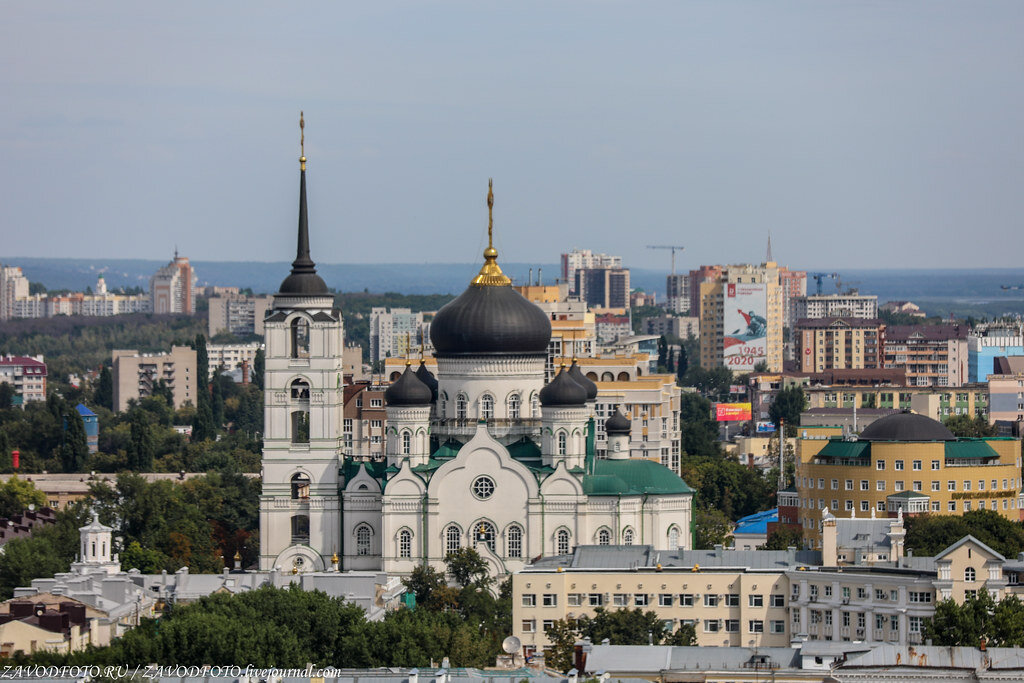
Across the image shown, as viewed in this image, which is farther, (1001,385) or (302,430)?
(1001,385)

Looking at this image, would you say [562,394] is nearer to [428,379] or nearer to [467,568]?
[467,568]

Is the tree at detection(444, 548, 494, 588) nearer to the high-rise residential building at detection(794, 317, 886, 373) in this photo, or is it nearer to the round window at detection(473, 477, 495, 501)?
the round window at detection(473, 477, 495, 501)

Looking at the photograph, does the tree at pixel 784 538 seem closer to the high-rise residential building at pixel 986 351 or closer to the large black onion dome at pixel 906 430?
the large black onion dome at pixel 906 430

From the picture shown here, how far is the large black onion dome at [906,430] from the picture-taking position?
273ft

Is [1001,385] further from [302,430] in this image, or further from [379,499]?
[379,499]

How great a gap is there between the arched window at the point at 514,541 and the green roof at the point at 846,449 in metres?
14.9

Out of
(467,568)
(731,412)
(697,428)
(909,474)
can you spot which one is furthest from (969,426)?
(467,568)

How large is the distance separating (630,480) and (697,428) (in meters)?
51.0

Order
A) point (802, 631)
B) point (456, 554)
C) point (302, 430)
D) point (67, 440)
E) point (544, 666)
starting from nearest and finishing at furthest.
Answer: point (544, 666)
point (802, 631)
point (456, 554)
point (302, 430)
point (67, 440)

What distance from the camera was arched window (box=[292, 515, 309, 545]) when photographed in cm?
7512

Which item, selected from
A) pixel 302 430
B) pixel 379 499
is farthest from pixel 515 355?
pixel 302 430

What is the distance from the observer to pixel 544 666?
55125mm

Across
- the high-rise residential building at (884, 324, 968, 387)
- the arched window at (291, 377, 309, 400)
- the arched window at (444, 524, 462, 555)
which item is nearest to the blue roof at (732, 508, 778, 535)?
the arched window at (444, 524, 462, 555)

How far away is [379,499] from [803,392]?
81.0 meters
